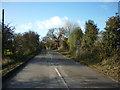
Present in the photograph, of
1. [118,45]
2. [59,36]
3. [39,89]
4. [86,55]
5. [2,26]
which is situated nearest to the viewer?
[39,89]

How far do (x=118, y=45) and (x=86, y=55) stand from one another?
754 cm

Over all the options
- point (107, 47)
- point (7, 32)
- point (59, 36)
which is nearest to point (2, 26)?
point (7, 32)

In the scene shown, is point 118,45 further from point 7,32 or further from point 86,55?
point 7,32

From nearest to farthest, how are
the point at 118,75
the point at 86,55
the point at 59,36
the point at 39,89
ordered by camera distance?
the point at 39,89
the point at 118,75
the point at 86,55
the point at 59,36

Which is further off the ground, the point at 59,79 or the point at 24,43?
the point at 24,43

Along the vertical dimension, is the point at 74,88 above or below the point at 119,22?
below

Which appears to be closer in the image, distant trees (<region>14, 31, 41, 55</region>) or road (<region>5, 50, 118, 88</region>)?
road (<region>5, 50, 118, 88</region>)

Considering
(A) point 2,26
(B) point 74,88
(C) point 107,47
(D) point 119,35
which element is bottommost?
(B) point 74,88

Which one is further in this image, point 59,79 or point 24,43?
point 24,43

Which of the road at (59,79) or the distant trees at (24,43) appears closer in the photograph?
the road at (59,79)

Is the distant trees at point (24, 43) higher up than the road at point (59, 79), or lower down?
higher up

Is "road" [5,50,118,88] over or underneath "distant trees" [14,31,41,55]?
underneath

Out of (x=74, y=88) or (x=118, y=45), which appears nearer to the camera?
(x=74, y=88)

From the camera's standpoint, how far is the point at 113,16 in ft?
64.8
